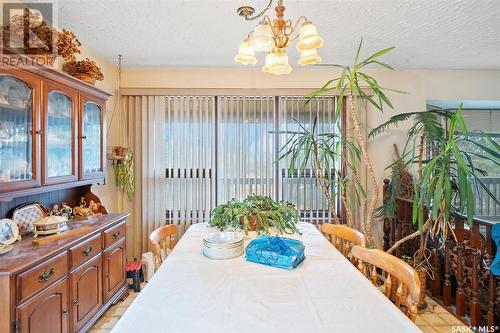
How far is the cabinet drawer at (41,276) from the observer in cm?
139

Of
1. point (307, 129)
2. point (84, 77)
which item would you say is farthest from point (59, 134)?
point (307, 129)

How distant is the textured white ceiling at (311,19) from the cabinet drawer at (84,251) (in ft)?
5.63

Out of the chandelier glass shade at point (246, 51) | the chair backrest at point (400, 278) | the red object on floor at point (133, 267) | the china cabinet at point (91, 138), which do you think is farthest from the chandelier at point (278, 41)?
the red object on floor at point (133, 267)

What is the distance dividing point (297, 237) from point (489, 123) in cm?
424

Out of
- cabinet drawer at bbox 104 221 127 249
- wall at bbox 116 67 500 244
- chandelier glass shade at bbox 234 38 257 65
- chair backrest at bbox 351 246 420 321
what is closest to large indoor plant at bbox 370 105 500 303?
wall at bbox 116 67 500 244

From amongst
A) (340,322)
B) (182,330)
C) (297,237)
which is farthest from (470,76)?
(182,330)

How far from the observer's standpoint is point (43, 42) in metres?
1.78

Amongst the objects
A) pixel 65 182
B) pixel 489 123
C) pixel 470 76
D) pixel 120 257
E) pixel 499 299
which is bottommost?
pixel 499 299

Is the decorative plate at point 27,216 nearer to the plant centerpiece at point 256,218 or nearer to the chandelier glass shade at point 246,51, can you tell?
the plant centerpiece at point 256,218

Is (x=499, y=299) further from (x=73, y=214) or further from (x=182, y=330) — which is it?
(x=73, y=214)

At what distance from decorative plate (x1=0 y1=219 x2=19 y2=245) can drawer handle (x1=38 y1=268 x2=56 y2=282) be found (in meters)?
0.29

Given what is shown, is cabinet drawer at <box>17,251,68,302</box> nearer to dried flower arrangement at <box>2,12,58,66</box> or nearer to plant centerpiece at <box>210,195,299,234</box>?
plant centerpiece at <box>210,195,299,234</box>

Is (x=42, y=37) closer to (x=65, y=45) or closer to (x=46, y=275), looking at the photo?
(x=65, y=45)

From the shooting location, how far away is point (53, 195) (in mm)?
2242
